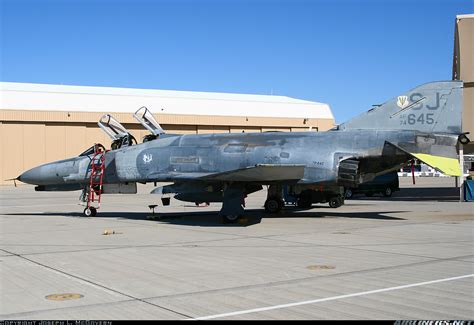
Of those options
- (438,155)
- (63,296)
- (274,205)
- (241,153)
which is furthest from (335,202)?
(63,296)

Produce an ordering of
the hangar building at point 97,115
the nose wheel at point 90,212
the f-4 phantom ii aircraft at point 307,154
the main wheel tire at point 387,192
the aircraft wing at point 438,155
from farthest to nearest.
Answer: the hangar building at point 97,115 → the main wheel tire at point 387,192 → the nose wheel at point 90,212 → the f-4 phantom ii aircraft at point 307,154 → the aircraft wing at point 438,155

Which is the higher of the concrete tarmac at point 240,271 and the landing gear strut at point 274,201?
the landing gear strut at point 274,201

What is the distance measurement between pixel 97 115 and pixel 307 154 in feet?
149

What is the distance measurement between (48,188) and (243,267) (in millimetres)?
12327

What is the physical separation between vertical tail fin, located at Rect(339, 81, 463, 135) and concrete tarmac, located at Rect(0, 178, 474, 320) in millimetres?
2943

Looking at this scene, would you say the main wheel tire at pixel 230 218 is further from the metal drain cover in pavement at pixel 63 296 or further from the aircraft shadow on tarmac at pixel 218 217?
the metal drain cover in pavement at pixel 63 296

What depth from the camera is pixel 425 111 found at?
17.5 m

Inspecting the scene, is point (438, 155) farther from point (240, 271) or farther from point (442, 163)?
point (240, 271)

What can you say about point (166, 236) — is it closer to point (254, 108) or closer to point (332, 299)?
point (332, 299)

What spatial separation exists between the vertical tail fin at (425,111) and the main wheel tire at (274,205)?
4.88 m

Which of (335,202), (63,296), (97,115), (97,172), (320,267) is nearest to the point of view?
(63,296)

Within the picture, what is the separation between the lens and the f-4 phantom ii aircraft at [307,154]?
17.1 metres

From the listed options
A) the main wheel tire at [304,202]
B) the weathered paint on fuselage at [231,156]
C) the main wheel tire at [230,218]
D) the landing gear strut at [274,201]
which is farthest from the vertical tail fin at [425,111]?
the main wheel tire at [304,202]

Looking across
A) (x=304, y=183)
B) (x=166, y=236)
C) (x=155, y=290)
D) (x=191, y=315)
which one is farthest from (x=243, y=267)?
(x=304, y=183)
